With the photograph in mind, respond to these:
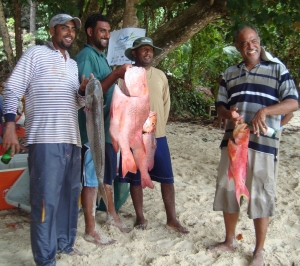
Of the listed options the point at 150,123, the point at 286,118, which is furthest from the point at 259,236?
the point at 150,123

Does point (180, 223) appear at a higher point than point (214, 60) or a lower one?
lower

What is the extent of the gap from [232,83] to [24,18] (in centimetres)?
1963

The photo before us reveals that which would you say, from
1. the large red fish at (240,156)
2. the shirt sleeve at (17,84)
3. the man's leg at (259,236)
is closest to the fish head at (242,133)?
the large red fish at (240,156)

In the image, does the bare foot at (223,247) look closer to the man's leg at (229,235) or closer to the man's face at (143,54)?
the man's leg at (229,235)

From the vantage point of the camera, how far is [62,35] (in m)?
2.59

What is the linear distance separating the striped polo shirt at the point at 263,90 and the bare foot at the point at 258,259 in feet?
2.79

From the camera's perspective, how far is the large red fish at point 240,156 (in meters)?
2.70

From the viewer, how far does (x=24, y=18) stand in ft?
65.4

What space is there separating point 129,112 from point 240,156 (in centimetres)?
99

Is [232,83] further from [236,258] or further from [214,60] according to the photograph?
[214,60]

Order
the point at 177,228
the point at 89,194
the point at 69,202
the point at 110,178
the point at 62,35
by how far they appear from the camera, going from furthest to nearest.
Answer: the point at 177,228
the point at 110,178
the point at 89,194
the point at 69,202
the point at 62,35

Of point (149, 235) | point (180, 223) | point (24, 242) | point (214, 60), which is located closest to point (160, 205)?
point (180, 223)

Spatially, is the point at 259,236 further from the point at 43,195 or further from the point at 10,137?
the point at 10,137

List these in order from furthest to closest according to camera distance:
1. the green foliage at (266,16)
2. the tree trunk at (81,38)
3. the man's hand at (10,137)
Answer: the tree trunk at (81,38) → the green foliage at (266,16) → the man's hand at (10,137)
